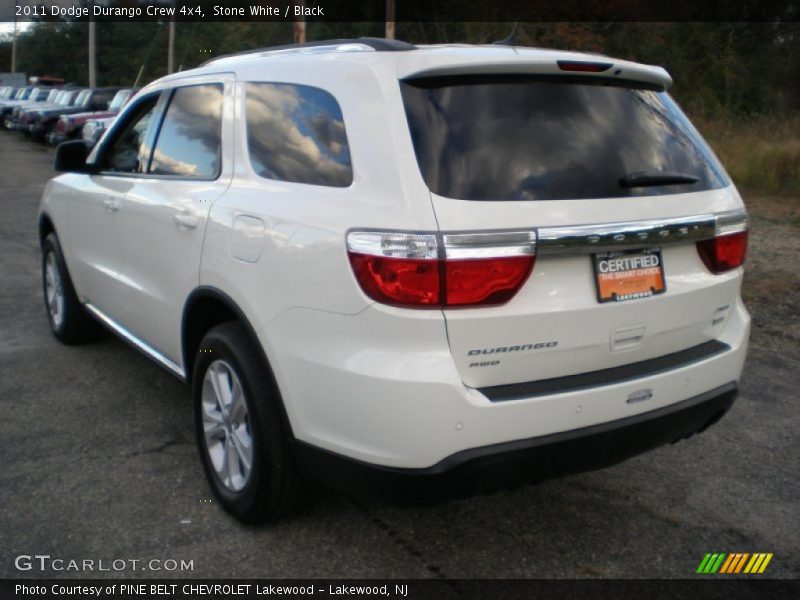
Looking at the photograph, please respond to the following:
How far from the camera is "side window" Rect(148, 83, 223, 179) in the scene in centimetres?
371

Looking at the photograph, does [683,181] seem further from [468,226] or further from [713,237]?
[468,226]

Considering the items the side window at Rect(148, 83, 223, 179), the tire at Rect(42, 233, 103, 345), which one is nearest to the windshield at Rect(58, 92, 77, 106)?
the tire at Rect(42, 233, 103, 345)

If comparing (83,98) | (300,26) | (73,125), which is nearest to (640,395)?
(300,26)

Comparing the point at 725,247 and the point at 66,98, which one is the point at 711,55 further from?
the point at 725,247

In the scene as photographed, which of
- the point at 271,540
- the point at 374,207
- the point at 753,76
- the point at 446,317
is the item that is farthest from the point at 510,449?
the point at 753,76

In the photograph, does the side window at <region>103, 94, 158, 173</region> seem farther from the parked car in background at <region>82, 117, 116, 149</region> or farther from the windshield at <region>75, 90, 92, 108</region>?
the windshield at <region>75, 90, 92, 108</region>

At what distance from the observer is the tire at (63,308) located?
18.2ft

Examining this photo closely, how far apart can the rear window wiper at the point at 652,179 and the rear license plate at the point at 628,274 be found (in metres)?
0.24

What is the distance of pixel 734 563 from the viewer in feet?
10.4

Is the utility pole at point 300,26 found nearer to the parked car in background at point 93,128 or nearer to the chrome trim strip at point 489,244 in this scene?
the parked car in background at point 93,128

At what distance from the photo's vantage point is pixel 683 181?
3090mm

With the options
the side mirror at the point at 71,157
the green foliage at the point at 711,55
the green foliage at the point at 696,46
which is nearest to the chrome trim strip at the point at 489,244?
the side mirror at the point at 71,157

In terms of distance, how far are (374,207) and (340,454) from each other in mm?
818

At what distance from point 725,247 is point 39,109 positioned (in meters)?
26.8
